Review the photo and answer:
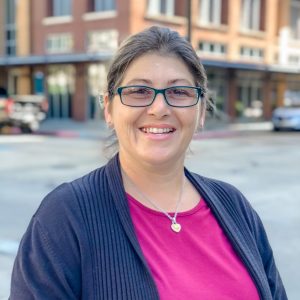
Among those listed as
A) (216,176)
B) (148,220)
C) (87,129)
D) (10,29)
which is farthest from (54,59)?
(148,220)

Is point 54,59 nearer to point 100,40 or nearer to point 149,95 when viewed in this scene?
point 100,40

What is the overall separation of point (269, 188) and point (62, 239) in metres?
8.16

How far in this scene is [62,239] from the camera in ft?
5.15

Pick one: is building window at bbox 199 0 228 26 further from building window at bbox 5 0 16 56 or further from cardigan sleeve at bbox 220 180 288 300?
cardigan sleeve at bbox 220 180 288 300

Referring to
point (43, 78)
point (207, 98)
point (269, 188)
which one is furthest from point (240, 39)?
point (207, 98)

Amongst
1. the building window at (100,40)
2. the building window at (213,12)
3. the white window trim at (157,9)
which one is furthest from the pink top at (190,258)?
the building window at (213,12)

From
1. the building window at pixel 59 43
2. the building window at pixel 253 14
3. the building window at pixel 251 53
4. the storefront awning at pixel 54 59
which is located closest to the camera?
the storefront awning at pixel 54 59

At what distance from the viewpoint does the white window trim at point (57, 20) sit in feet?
98.1

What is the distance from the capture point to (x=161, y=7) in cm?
2859

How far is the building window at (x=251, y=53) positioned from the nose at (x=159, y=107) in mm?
32714

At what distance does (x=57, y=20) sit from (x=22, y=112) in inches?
367

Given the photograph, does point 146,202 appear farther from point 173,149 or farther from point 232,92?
point 232,92

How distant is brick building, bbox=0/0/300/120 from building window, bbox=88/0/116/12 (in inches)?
2.1

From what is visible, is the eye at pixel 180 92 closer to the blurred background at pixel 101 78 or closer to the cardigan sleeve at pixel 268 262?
the cardigan sleeve at pixel 268 262
